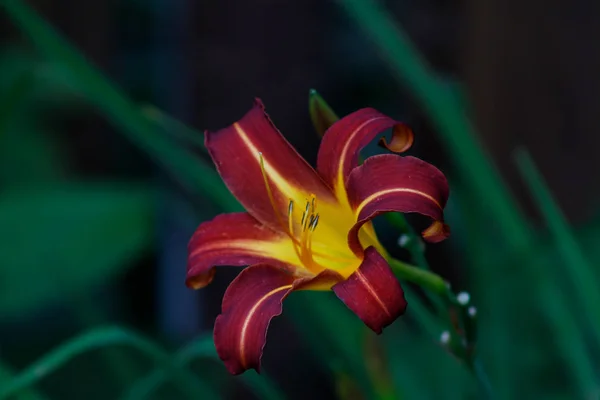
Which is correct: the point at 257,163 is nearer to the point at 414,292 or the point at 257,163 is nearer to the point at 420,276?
the point at 420,276

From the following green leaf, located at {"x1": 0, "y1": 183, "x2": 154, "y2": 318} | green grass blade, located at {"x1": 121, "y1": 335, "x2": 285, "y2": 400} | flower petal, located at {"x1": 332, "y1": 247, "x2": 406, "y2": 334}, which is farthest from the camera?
green leaf, located at {"x1": 0, "y1": 183, "x2": 154, "y2": 318}

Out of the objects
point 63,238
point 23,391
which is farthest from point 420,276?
point 63,238

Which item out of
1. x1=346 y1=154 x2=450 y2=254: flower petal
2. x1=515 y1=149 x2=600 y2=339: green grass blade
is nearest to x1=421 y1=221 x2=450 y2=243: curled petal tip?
x1=346 y1=154 x2=450 y2=254: flower petal

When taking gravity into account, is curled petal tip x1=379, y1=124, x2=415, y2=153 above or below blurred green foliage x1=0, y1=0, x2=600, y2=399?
above

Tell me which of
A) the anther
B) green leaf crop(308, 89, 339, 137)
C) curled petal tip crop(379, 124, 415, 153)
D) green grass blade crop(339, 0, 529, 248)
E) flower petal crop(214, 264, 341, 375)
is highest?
green leaf crop(308, 89, 339, 137)

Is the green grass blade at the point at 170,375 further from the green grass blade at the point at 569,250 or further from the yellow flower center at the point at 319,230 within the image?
the green grass blade at the point at 569,250

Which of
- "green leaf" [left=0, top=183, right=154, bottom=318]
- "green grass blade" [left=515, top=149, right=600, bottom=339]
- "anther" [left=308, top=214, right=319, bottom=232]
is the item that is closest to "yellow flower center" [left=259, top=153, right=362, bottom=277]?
"anther" [left=308, top=214, right=319, bottom=232]

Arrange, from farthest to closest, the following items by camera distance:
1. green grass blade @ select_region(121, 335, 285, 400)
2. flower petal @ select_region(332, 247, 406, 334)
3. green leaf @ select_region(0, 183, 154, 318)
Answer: green leaf @ select_region(0, 183, 154, 318), green grass blade @ select_region(121, 335, 285, 400), flower petal @ select_region(332, 247, 406, 334)

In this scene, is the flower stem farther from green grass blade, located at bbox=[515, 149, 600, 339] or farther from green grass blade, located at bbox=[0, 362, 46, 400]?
green grass blade, located at bbox=[0, 362, 46, 400]

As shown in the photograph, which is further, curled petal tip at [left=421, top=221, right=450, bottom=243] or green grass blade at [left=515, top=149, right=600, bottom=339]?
green grass blade at [left=515, top=149, right=600, bottom=339]
